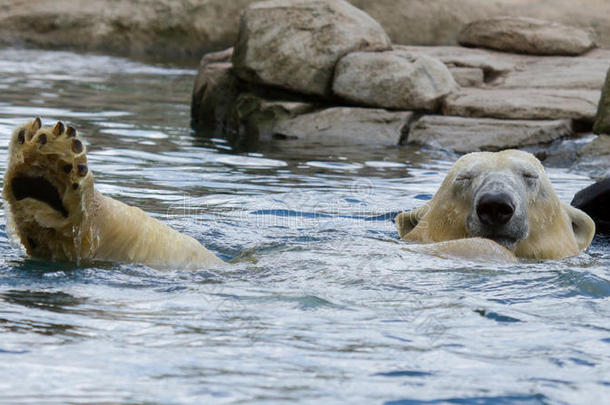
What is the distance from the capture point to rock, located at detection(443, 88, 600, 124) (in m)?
9.50

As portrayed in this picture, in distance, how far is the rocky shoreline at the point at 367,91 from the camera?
9.45 metres

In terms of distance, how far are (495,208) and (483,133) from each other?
15.8 ft

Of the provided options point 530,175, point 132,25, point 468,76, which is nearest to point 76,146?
point 530,175

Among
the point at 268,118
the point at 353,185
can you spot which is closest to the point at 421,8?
the point at 268,118

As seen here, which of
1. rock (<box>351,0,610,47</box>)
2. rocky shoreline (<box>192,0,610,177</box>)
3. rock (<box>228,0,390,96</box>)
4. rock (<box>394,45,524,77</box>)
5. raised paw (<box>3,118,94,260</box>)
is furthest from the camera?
rock (<box>351,0,610,47</box>)

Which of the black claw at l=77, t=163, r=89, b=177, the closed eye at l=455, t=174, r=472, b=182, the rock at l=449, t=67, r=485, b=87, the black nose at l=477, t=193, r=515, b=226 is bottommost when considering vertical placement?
the black nose at l=477, t=193, r=515, b=226

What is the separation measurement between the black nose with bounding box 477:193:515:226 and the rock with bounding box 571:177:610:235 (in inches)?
51.5

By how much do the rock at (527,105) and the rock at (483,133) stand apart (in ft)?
0.61

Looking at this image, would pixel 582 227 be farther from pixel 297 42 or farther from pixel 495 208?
pixel 297 42

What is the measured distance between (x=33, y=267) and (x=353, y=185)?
3.90m

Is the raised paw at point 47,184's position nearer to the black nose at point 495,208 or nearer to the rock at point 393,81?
the black nose at point 495,208

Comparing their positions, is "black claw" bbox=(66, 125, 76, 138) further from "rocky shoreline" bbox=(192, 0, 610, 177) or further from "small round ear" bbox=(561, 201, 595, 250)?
"rocky shoreline" bbox=(192, 0, 610, 177)

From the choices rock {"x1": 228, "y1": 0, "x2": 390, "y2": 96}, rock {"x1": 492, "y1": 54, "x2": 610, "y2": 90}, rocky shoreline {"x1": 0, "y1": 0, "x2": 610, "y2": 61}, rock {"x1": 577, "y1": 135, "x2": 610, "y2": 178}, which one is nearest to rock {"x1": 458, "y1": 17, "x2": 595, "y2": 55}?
rock {"x1": 492, "y1": 54, "x2": 610, "y2": 90}

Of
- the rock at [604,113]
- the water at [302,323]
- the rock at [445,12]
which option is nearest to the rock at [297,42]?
the rock at [604,113]
